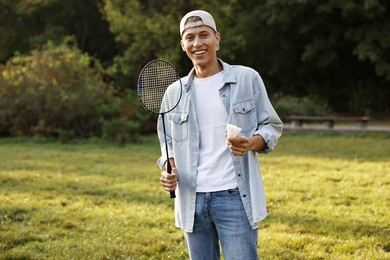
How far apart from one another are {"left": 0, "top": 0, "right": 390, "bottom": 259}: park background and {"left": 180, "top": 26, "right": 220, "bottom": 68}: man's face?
295cm

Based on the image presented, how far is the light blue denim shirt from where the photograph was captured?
355 cm

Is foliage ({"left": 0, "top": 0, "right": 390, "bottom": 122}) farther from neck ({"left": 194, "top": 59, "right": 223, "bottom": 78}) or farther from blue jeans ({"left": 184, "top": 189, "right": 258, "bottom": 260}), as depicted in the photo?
blue jeans ({"left": 184, "top": 189, "right": 258, "bottom": 260})

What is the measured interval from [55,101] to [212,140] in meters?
15.9

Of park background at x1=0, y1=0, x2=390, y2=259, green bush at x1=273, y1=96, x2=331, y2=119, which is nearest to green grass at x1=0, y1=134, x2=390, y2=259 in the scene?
park background at x1=0, y1=0, x2=390, y2=259

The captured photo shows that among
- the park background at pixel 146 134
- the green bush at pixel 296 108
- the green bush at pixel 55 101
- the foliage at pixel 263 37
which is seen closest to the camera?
the park background at pixel 146 134

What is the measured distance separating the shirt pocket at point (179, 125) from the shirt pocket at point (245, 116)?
1.11 ft

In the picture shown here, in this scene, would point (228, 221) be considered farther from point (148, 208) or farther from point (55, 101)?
point (55, 101)

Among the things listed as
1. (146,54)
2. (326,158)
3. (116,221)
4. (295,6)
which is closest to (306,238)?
(116,221)

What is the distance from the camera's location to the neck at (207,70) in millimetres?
3688

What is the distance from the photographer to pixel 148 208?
324 inches

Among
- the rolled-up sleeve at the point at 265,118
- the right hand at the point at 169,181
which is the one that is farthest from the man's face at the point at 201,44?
the right hand at the point at 169,181

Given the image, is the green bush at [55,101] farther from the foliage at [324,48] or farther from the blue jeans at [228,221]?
the blue jeans at [228,221]

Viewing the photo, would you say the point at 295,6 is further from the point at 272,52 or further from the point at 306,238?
the point at 306,238

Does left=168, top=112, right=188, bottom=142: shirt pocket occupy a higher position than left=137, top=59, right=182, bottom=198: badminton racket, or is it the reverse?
left=137, top=59, right=182, bottom=198: badminton racket
